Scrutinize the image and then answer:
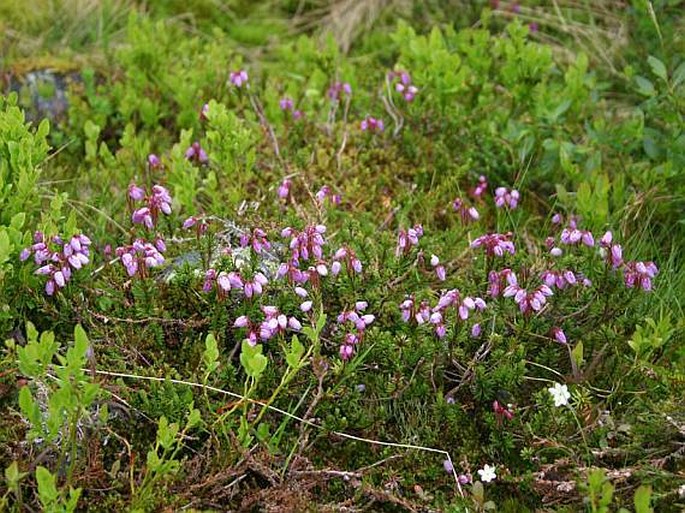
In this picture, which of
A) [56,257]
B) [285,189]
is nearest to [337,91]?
[285,189]

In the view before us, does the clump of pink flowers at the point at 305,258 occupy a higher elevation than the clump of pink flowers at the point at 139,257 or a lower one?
lower

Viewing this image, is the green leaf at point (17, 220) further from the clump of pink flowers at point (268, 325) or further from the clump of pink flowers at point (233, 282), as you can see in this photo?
the clump of pink flowers at point (268, 325)

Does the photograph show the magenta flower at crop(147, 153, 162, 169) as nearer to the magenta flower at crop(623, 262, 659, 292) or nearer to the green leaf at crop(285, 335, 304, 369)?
the green leaf at crop(285, 335, 304, 369)

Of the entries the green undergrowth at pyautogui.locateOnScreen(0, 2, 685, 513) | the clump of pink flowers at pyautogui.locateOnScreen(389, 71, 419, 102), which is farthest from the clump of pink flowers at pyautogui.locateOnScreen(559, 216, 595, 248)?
the clump of pink flowers at pyautogui.locateOnScreen(389, 71, 419, 102)

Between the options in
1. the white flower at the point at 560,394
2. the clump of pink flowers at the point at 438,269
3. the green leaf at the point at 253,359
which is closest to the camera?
the green leaf at the point at 253,359

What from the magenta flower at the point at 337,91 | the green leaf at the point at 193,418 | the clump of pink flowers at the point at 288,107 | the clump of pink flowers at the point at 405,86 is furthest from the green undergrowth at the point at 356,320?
the magenta flower at the point at 337,91

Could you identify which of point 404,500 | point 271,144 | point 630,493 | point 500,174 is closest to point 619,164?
point 500,174
